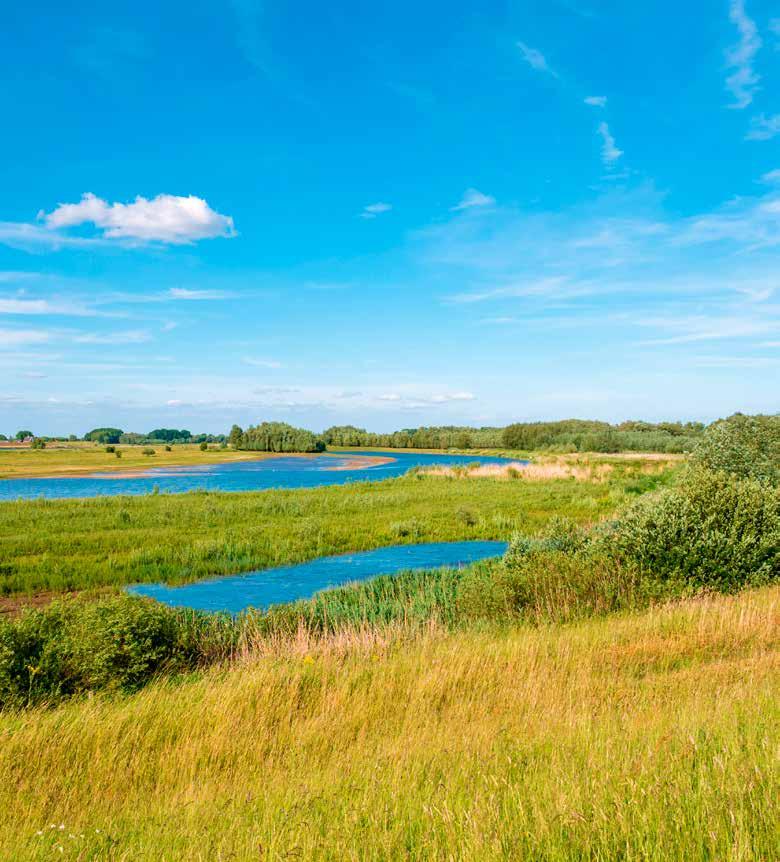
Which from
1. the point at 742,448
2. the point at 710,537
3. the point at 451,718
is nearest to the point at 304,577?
the point at 710,537

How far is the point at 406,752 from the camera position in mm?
4543

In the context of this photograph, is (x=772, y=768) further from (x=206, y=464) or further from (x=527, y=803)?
(x=206, y=464)

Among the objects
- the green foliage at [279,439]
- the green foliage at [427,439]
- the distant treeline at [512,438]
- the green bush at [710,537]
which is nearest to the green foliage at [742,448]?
the green bush at [710,537]

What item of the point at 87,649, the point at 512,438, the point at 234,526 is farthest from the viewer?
the point at 512,438

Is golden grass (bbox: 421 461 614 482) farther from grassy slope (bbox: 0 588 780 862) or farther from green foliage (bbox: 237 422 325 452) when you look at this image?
green foliage (bbox: 237 422 325 452)

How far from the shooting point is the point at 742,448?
20703 millimetres

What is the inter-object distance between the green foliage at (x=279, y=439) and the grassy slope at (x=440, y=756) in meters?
139

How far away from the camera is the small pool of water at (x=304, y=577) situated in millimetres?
18828

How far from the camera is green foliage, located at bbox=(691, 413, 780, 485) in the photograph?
19.7 metres

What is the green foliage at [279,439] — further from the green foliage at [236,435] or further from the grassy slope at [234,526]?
the grassy slope at [234,526]

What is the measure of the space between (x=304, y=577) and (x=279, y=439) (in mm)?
128563

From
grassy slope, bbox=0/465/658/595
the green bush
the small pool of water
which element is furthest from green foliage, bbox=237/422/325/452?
the green bush

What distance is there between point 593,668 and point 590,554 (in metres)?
7.82

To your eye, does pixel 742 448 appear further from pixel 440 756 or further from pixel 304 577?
pixel 440 756
